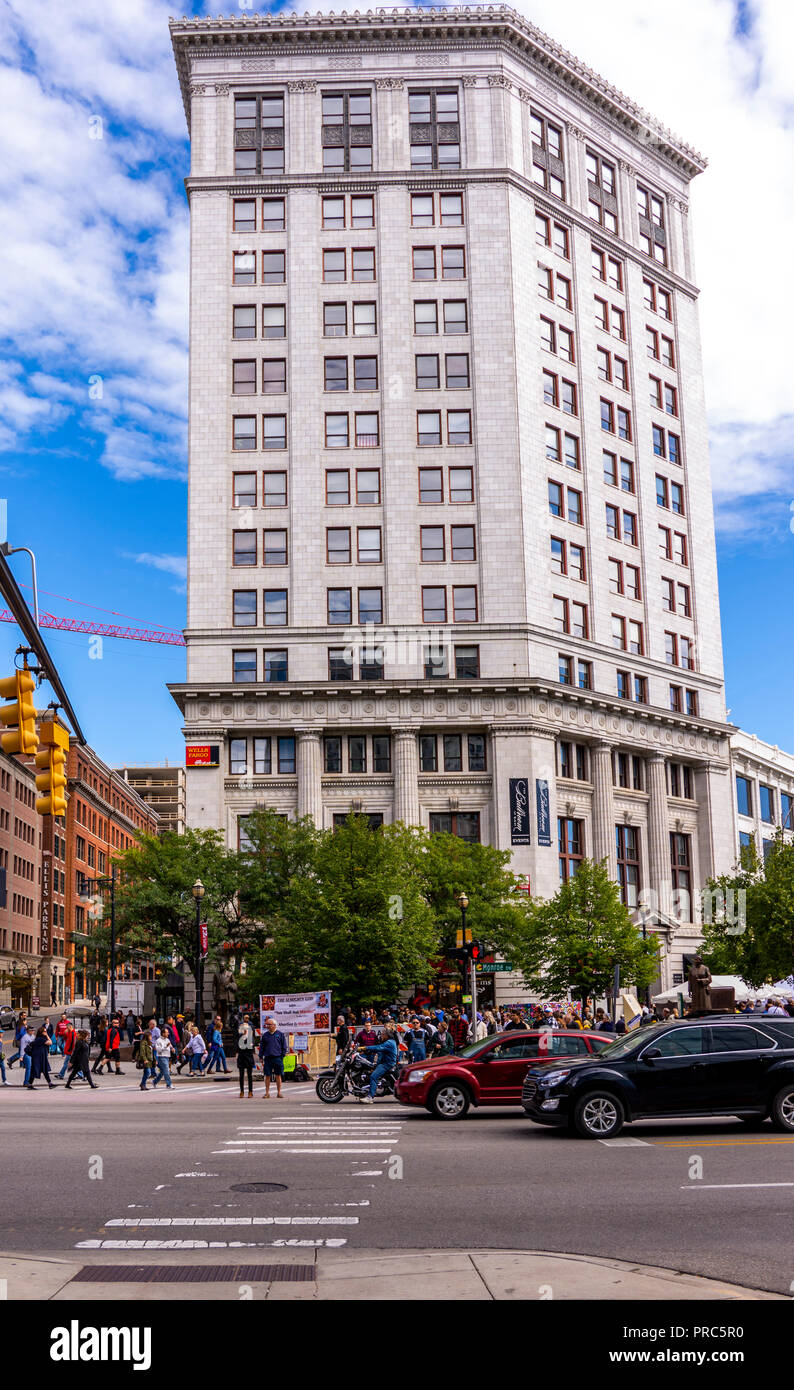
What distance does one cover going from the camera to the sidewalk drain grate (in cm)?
970

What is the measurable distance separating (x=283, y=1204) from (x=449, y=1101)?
1070cm

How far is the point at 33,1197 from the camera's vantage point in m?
14.4

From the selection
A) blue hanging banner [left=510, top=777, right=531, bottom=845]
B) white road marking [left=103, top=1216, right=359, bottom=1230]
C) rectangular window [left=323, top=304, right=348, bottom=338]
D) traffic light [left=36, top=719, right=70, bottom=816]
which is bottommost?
white road marking [left=103, top=1216, right=359, bottom=1230]

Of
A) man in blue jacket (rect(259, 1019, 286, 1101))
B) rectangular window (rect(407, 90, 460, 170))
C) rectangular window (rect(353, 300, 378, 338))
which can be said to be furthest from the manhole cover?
rectangular window (rect(407, 90, 460, 170))

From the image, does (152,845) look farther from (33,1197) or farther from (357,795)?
(33,1197)

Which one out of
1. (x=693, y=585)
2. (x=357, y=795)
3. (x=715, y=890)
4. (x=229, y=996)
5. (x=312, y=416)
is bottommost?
(x=229, y=996)

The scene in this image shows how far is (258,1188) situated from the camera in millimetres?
15109

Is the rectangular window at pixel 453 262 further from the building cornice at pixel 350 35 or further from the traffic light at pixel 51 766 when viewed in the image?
the traffic light at pixel 51 766

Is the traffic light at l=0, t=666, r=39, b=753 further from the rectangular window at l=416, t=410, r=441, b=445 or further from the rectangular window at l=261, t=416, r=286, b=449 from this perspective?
the rectangular window at l=416, t=410, r=441, b=445

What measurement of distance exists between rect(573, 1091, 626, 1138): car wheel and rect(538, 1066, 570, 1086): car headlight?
49cm

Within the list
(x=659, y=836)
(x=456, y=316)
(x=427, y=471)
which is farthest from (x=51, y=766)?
(x=659, y=836)
